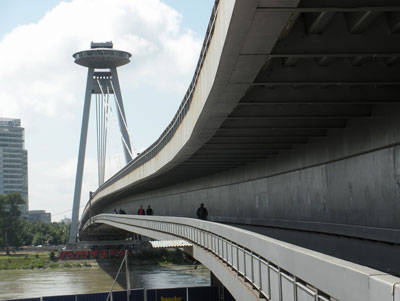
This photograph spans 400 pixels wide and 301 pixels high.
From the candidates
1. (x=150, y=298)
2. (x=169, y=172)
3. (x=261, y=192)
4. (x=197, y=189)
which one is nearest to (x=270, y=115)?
(x=261, y=192)

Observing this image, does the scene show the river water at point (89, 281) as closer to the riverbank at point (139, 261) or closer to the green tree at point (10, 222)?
the riverbank at point (139, 261)

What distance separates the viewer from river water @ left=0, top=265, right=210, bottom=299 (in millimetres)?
46903

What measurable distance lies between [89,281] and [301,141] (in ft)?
131

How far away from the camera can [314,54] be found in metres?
8.61

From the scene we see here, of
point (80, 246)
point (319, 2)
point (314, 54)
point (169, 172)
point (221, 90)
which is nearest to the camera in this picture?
point (319, 2)

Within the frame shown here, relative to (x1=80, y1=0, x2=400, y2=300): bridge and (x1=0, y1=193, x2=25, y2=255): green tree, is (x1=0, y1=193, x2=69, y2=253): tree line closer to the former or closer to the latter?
(x1=0, y1=193, x2=25, y2=255): green tree

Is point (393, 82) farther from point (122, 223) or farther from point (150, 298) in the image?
point (122, 223)

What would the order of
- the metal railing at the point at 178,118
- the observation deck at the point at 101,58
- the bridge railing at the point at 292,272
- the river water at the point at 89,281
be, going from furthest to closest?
the observation deck at the point at 101,58 → the river water at the point at 89,281 → the metal railing at the point at 178,118 → the bridge railing at the point at 292,272

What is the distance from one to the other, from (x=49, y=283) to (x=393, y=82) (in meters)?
49.0

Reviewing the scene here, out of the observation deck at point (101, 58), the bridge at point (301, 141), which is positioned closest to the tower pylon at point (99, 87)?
the observation deck at point (101, 58)

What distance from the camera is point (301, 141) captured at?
18.0 metres

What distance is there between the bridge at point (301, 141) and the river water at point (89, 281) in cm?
2319

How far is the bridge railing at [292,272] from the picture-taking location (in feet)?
15.1

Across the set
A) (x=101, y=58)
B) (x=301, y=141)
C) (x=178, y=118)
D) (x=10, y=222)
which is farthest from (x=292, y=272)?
(x=10, y=222)
